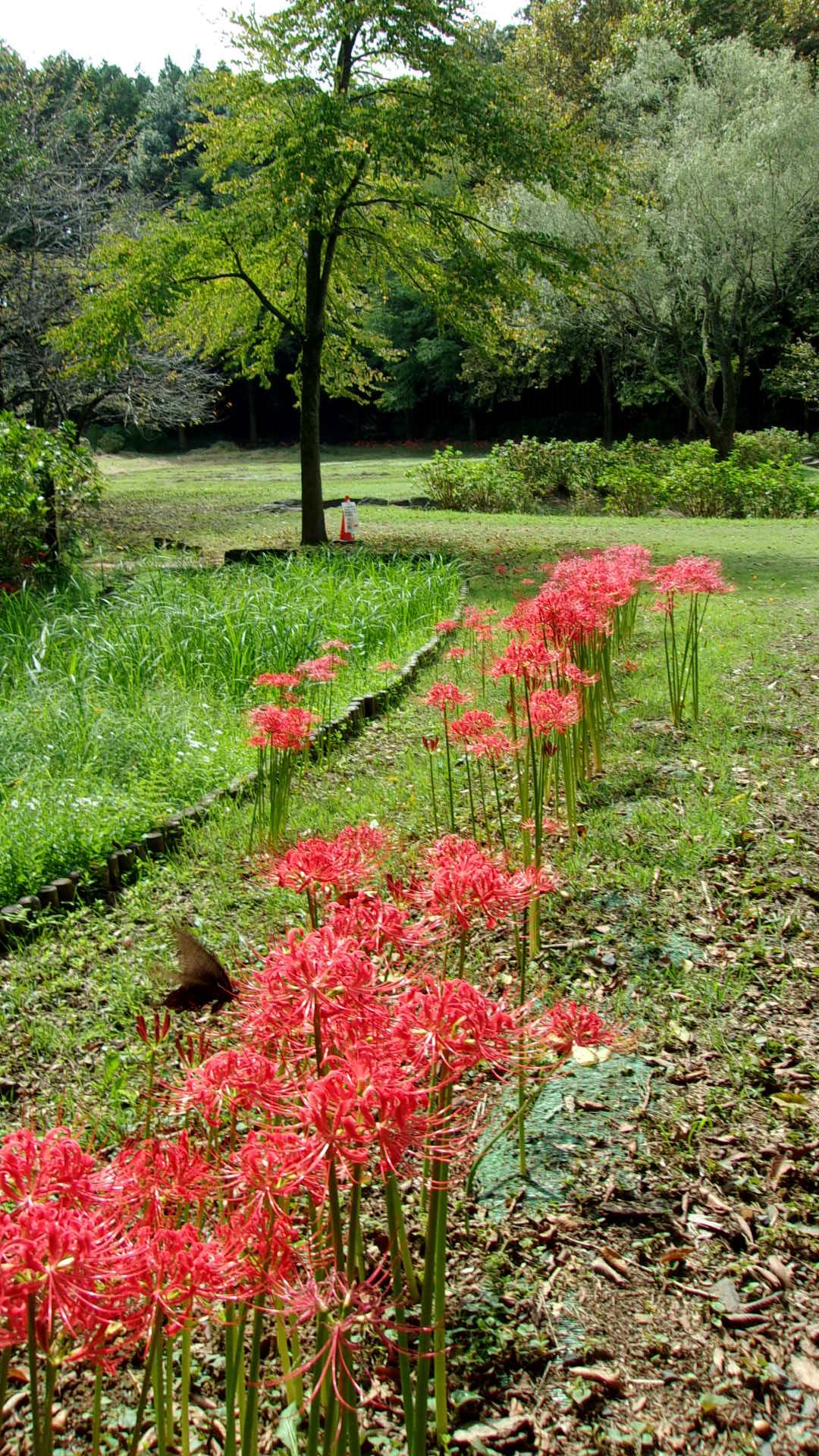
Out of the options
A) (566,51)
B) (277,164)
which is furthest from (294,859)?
(566,51)

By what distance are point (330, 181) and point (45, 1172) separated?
37.2ft

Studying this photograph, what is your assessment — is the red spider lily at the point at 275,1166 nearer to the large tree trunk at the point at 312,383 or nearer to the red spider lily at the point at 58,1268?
the red spider lily at the point at 58,1268

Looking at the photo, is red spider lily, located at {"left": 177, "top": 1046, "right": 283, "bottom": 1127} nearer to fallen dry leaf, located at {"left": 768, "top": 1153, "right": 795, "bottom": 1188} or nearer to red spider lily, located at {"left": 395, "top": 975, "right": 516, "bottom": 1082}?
red spider lily, located at {"left": 395, "top": 975, "right": 516, "bottom": 1082}

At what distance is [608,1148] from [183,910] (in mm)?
1787

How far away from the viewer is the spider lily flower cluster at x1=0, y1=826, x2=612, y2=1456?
2.81 feet

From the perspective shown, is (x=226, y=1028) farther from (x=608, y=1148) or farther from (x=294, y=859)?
(x=294, y=859)

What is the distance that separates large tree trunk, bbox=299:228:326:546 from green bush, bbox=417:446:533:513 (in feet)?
18.0

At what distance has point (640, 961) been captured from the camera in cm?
292

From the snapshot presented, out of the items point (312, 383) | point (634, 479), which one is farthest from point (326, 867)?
point (634, 479)

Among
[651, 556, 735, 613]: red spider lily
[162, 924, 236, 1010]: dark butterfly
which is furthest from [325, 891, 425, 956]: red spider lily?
[651, 556, 735, 613]: red spider lily

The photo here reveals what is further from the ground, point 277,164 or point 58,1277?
point 277,164

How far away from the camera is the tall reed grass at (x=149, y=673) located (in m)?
3.94

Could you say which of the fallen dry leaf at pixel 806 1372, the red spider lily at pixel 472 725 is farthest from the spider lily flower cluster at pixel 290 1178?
the red spider lily at pixel 472 725

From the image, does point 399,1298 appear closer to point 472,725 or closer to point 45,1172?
point 45,1172
